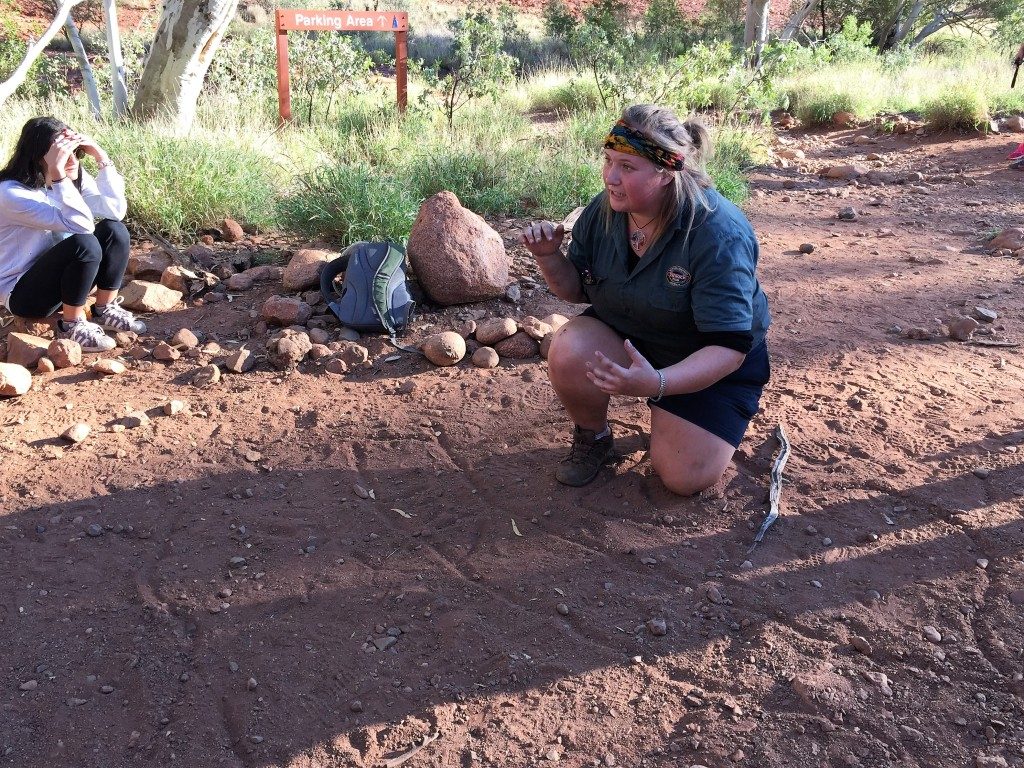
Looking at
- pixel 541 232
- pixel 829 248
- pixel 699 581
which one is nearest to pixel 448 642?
pixel 699 581

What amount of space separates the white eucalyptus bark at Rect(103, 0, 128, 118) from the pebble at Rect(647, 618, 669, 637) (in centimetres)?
598

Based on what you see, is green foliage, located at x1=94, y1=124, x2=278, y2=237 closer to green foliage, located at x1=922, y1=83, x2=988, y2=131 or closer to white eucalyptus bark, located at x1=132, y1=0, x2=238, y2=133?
white eucalyptus bark, located at x1=132, y1=0, x2=238, y2=133

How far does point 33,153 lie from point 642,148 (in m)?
2.90

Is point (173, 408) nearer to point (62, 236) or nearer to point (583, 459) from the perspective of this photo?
point (62, 236)

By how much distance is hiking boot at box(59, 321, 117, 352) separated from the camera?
3982mm

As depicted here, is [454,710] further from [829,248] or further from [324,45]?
[324,45]

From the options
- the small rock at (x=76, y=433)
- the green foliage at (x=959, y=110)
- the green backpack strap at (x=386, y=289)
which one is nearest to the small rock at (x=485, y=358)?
the green backpack strap at (x=386, y=289)

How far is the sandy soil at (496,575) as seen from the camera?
6.84ft

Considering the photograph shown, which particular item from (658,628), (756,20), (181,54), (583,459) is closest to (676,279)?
(583,459)

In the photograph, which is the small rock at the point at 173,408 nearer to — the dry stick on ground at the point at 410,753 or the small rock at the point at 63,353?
the small rock at the point at 63,353

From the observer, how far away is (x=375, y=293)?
4.08 meters

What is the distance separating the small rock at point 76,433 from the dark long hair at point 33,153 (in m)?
1.33

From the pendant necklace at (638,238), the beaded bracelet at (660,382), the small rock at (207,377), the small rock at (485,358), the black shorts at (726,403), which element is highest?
the pendant necklace at (638,238)

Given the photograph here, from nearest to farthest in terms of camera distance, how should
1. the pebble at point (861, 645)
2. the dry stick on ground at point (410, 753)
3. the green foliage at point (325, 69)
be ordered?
the dry stick on ground at point (410, 753) → the pebble at point (861, 645) → the green foliage at point (325, 69)
